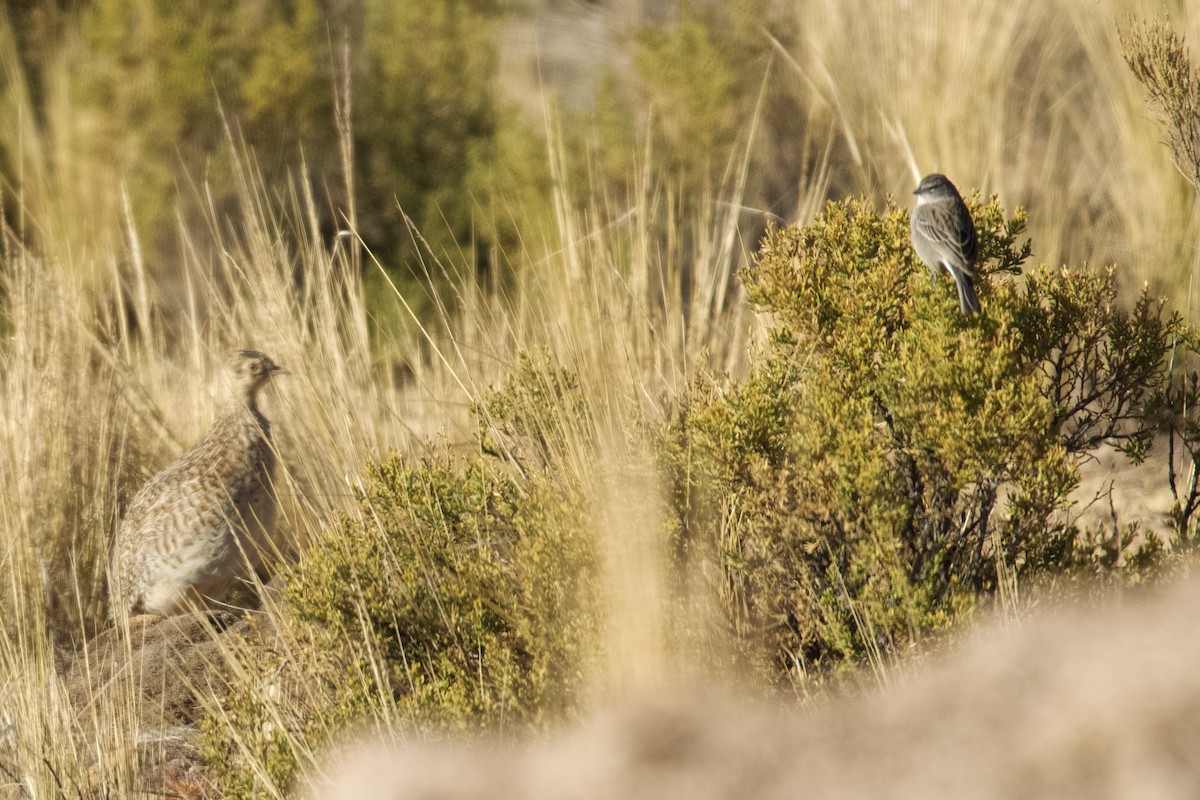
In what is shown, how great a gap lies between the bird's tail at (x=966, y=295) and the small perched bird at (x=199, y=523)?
216 centimetres

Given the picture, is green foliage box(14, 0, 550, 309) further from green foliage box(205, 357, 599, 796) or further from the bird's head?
green foliage box(205, 357, 599, 796)

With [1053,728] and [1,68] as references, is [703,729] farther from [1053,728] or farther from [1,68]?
[1,68]

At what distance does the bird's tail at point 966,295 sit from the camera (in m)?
2.48

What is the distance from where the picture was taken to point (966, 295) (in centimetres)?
248

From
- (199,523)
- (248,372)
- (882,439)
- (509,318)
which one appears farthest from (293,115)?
(882,439)

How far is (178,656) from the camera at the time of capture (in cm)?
325

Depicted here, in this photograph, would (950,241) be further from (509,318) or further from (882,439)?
(509,318)

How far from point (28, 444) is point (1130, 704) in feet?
11.8

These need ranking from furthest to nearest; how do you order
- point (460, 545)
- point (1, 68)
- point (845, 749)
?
1. point (1, 68)
2. point (460, 545)
3. point (845, 749)

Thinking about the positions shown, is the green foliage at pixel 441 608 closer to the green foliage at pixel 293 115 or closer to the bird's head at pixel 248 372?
the bird's head at pixel 248 372

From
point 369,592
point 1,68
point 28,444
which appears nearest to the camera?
point 369,592

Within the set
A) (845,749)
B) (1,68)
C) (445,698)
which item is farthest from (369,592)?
(1,68)

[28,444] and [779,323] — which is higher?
[779,323]

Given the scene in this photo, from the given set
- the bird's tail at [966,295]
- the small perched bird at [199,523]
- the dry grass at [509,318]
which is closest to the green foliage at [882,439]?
the bird's tail at [966,295]
